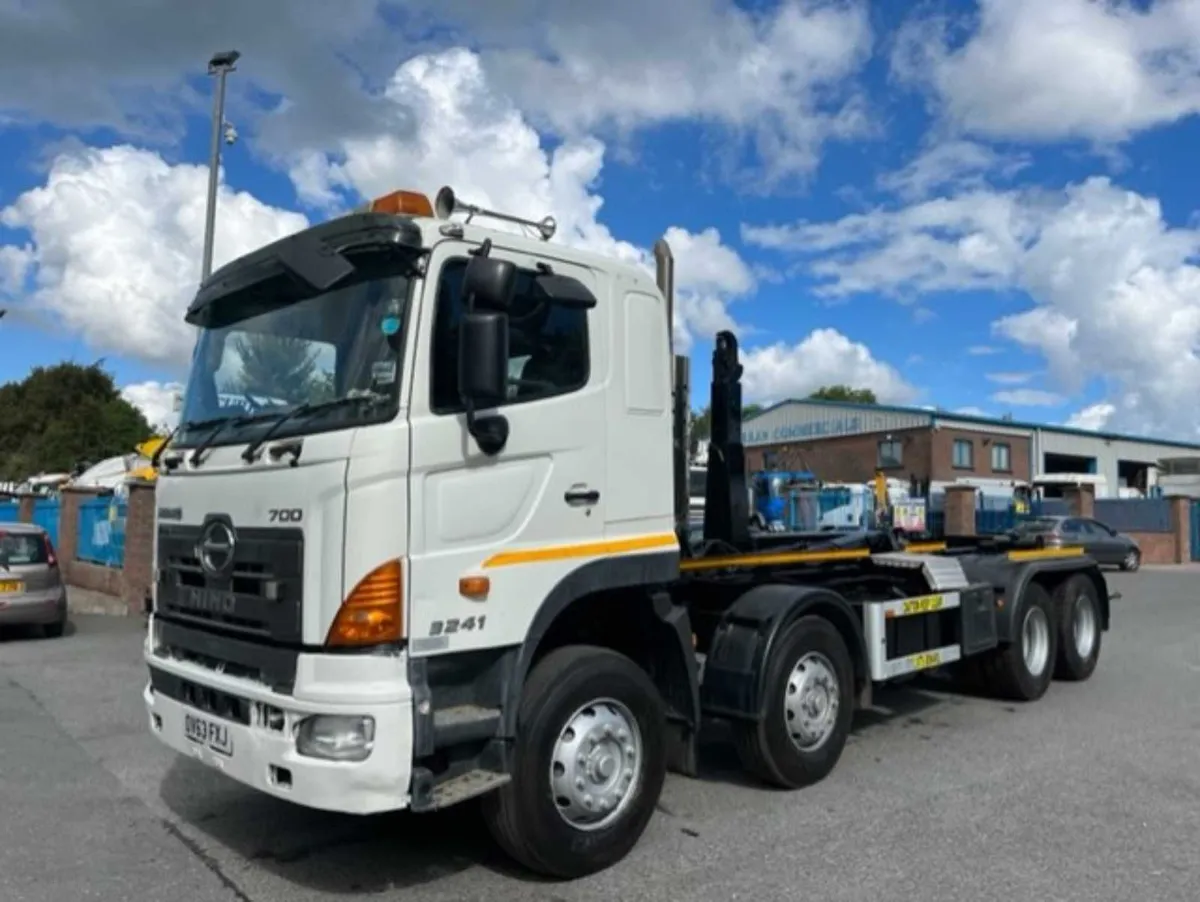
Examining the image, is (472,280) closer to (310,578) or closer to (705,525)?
(310,578)

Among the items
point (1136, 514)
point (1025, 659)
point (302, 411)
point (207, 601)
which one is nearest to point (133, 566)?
point (207, 601)

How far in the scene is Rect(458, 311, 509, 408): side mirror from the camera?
4.18m

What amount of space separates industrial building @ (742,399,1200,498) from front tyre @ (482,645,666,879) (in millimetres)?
41120

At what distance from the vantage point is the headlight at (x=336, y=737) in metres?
4.01

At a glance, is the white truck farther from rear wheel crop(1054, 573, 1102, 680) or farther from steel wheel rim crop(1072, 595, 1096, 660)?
steel wheel rim crop(1072, 595, 1096, 660)

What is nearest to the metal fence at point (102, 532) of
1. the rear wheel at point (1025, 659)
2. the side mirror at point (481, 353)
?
the rear wheel at point (1025, 659)

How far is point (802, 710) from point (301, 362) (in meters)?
3.44

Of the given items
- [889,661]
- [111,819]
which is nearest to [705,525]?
[889,661]

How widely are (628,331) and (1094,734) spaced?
4.90 metres

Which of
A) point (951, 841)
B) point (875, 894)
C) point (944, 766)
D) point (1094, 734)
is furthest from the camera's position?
point (1094, 734)

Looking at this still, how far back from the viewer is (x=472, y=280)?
4219 mm

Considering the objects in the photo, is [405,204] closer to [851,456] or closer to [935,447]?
[935,447]

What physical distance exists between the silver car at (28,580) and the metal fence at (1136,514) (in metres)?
29.9

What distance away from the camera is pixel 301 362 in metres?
4.65
